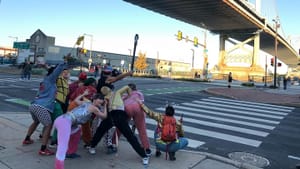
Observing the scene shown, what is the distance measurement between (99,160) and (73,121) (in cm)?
109

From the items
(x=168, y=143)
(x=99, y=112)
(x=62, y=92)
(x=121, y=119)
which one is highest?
(x=62, y=92)

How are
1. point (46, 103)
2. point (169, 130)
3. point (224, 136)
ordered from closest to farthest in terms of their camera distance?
1. point (46, 103)
2. point (169, 130)
3. point (224, 136)

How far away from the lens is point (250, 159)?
6.14m

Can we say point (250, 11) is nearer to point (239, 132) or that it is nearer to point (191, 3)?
point (191, 3)

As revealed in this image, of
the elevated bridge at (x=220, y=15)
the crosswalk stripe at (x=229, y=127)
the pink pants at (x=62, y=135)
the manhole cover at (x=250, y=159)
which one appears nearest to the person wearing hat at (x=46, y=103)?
the pink pants at (x=62, y=135)

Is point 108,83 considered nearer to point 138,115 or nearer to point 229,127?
point 138,115

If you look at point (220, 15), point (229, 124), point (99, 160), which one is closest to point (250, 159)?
point (99, 160)

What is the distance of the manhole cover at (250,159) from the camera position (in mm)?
5925

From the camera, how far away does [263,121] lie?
35.9ft

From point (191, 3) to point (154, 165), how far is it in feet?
175

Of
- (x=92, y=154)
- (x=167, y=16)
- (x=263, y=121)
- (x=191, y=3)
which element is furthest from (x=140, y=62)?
(x=92, y=154)

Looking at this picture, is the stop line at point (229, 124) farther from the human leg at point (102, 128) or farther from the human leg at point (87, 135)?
the human leg at point (102, 128)

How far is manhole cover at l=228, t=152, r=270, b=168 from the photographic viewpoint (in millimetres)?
5925

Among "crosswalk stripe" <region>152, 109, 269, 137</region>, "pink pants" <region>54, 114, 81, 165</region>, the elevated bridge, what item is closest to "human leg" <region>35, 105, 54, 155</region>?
"pink pants" <region>54, 114, 81, 165</region>
